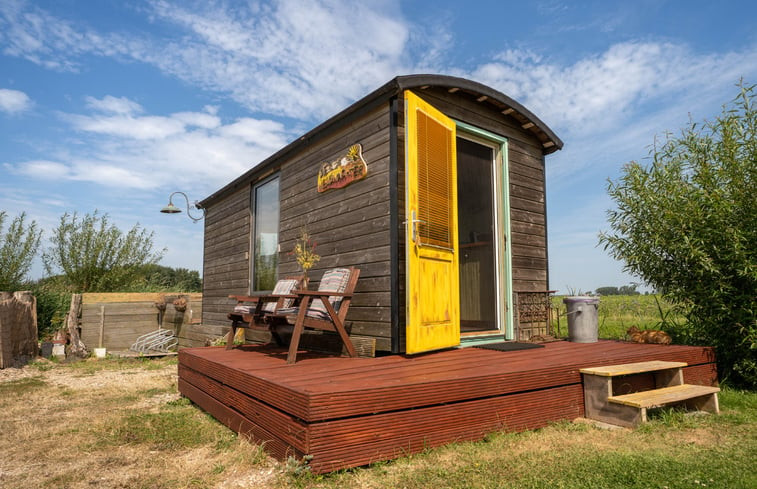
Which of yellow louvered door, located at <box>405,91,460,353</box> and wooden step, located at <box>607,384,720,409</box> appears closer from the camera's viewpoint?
wooden step, located at <box>607,384,720,409</box>

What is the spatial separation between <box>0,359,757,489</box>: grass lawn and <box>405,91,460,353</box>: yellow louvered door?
1.14m

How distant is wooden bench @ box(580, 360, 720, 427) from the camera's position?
2754 mm

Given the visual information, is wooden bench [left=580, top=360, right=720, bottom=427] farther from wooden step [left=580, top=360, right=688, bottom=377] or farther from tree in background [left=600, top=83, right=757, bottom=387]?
tree in background [left=600, top=83, right=757, bottom=387]

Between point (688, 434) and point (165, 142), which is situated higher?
point (165, 142)

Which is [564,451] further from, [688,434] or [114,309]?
[114,309]

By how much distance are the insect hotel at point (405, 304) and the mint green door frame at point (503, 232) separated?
0.05 ft

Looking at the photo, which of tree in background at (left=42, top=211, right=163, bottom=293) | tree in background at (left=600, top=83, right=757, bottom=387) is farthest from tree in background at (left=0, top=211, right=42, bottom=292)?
tree in background at (left=600, top=83, right=757, bottom=387)

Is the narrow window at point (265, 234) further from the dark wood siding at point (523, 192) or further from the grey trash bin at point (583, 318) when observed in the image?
the grey trash bin at point (583, 318)

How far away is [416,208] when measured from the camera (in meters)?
3.55

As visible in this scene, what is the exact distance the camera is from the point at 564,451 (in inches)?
92.3

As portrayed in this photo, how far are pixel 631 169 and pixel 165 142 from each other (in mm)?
6341

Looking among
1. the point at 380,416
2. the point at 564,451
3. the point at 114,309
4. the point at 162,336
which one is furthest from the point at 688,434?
the point at 114,309

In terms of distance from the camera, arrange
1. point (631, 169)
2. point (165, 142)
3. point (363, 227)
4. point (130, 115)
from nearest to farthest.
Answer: point (363, 227) → point (631, 169) → point (130, 115) → point (165, 142)

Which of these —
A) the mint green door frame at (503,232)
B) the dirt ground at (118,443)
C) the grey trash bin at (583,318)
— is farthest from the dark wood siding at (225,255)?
the grey trash bin at (583,318)
